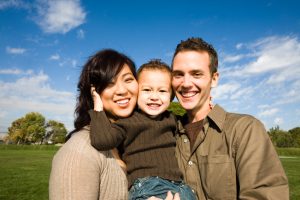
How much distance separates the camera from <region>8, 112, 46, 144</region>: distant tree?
11911 centimetres

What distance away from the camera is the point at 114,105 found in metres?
3.83

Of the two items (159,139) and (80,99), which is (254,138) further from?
(80,99)

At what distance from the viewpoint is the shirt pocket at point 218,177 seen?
10.8ft

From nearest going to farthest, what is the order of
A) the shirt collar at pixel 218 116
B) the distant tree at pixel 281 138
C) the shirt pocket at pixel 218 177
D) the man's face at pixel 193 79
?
the shirt pocket at pixel 218 177 < the shirt collar at pixel 218 116 < the man's face at pixel 193 79 < the distant tree at pixel 281 138

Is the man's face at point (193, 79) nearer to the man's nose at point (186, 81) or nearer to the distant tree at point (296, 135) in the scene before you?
the man's nose at point (186, 81)

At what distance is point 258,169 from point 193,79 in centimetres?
139

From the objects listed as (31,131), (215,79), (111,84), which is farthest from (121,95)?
(31,131)

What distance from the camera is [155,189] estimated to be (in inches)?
138

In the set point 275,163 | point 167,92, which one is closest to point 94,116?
point 167,92

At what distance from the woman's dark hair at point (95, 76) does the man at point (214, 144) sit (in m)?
0.83

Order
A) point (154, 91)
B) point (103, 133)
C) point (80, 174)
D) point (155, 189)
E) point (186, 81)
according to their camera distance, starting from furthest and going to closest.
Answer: point (154, 91), point (186, 81), point (155, 189), point (103, 133), point (80, 174)

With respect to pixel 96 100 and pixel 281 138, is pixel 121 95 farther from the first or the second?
pixel 281 138

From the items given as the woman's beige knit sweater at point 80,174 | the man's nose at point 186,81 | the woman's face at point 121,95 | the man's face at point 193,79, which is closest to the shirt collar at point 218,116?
the man's face at point 193,79

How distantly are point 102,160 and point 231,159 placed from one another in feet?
4.21
